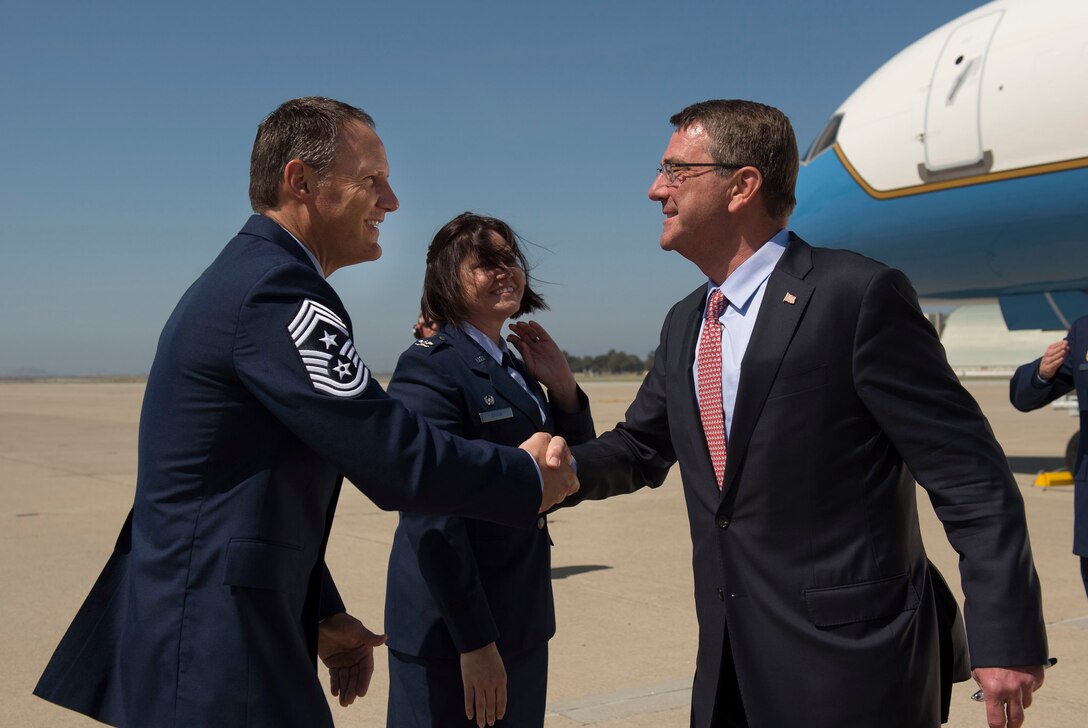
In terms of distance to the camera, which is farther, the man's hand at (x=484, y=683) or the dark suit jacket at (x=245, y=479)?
the man's hand at (x=484, y=683)

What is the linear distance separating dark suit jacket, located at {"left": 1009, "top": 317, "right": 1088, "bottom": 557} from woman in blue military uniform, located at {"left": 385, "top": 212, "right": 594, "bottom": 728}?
2.94 m

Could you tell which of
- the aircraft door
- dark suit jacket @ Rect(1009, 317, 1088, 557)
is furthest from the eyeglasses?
the aircraft door

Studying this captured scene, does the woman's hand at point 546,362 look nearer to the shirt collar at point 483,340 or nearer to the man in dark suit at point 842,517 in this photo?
the shirt collar at point 483,340

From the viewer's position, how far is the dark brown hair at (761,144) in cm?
263

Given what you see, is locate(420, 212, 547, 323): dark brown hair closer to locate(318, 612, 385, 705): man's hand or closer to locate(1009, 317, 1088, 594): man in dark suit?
locate(318, 612, 385, 705): man's hand

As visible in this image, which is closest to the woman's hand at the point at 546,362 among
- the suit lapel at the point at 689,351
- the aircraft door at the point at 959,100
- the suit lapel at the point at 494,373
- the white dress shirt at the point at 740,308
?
the suit lapel at the point at 494,373

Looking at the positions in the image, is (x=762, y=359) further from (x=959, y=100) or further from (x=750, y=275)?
(x=959, y=100)

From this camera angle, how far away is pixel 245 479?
201 centimetres

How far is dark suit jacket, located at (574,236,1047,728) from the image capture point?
2.28 m

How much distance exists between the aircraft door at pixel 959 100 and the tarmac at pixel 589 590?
11.5ft

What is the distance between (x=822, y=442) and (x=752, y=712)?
600 mm

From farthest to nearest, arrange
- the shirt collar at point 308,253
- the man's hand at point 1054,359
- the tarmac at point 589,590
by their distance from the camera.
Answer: the man's hand at point 1054,359 < the tarmac at point 589,590 < the shirt collar at point 308,253

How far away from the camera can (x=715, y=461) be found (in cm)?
251

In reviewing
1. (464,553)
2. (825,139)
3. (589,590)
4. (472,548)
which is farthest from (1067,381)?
(825,139)
